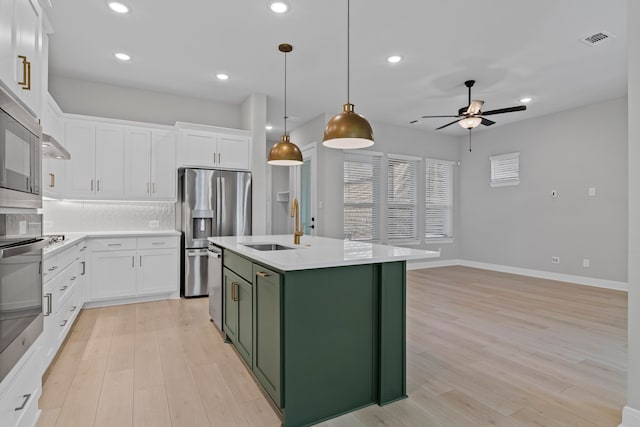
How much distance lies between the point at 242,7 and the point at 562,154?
5714mm

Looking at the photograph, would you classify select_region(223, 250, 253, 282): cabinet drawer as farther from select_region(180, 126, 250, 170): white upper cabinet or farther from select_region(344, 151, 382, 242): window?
select_region(344, 151, 382, 242): window

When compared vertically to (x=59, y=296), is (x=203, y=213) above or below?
above

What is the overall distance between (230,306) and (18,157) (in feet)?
6.04

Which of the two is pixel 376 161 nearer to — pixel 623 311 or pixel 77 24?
pixel 623 311

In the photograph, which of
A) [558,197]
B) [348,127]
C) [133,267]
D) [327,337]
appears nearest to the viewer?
[327,337]

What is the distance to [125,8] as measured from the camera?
2939 mm

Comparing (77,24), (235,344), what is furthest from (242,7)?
(235,344)

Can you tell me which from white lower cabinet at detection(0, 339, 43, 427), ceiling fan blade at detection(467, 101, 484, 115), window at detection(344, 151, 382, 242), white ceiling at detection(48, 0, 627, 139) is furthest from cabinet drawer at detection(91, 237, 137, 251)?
ceiling fan blade at detection(467, 101, 484, 115)

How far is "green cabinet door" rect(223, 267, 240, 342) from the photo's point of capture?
2659 millimetres

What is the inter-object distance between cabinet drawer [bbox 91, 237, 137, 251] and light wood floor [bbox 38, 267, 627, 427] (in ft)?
2.40

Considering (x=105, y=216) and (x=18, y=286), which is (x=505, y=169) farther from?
(x=18, y=286)

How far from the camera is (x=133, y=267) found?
426 centimetres

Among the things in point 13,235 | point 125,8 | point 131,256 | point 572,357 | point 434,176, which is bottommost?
point 572,357

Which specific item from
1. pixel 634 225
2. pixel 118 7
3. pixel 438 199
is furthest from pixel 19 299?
pixel 438 199
